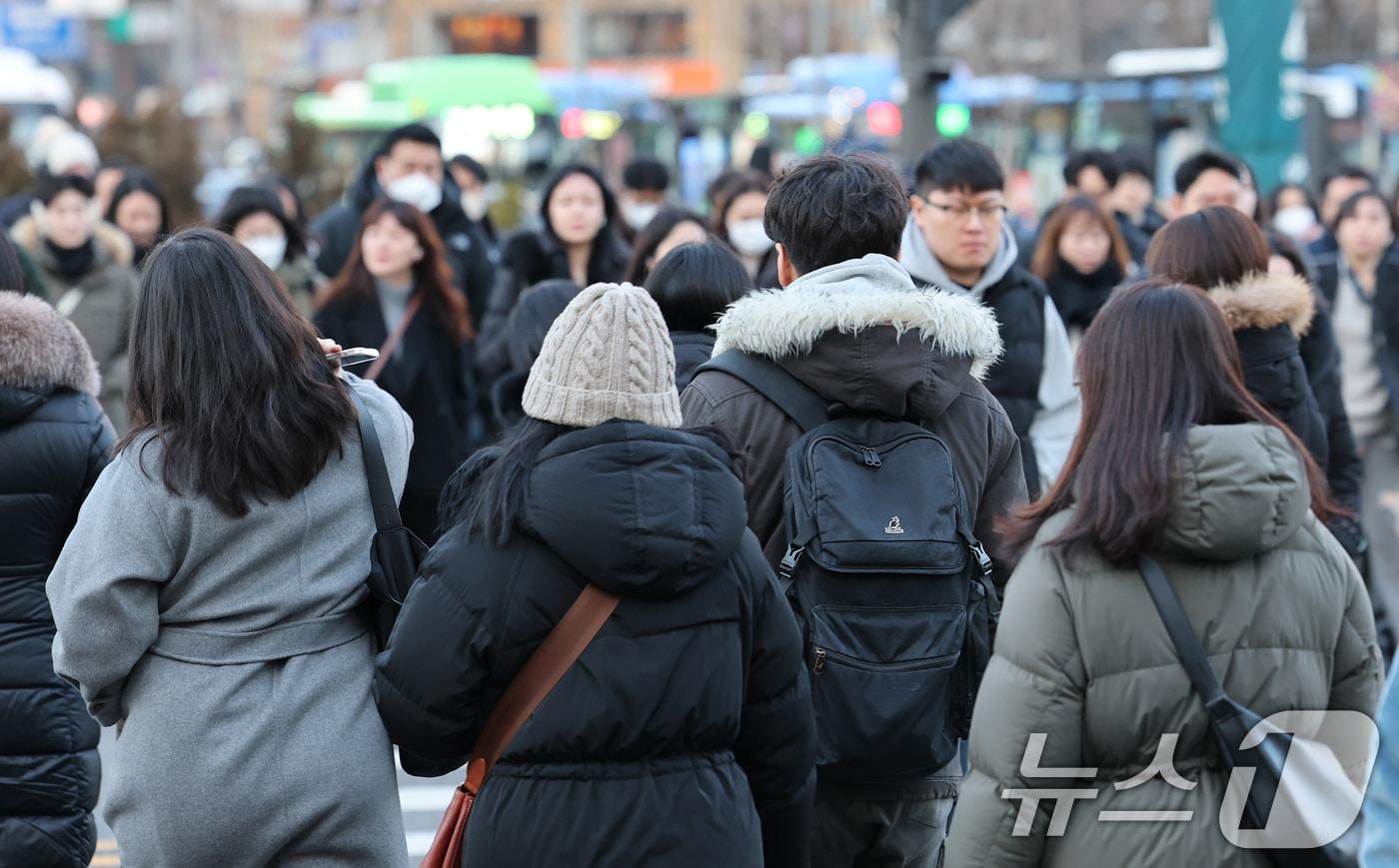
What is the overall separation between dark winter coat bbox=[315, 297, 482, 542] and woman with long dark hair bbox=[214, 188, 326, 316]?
1574 millimetres

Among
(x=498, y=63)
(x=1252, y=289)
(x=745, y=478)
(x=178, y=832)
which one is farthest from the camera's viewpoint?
(x=498, y=63)

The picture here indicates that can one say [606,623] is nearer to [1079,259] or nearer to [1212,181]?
[1079,259]

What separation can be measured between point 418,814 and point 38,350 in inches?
118

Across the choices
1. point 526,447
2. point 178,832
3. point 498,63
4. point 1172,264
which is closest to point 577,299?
point 526,447

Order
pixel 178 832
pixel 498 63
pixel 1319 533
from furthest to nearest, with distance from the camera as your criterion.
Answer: pixel 498 63, pixel 178 832, pixel 1319 533

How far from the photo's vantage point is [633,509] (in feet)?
10.00

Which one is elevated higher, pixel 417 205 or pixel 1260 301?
pixel 1260 301

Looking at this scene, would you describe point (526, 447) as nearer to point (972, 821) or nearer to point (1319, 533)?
point (972, 821)

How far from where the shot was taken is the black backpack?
12.0 ft

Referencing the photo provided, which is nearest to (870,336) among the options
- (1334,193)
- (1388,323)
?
(1388,323)

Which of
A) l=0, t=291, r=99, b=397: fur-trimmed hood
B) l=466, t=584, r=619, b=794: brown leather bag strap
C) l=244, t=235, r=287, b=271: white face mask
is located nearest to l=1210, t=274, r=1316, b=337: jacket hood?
l=466, t=584, r=619, b=794: brown leather bag strap

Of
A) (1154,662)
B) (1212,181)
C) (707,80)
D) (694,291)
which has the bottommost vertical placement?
(707,80)

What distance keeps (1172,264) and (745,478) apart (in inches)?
85.0

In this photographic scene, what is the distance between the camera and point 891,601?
145 inches
